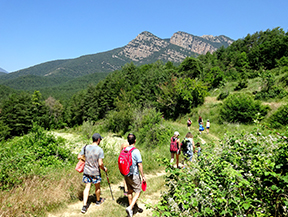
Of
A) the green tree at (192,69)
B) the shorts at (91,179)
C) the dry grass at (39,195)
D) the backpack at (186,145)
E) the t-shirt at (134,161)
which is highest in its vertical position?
the green tree at (192,69)

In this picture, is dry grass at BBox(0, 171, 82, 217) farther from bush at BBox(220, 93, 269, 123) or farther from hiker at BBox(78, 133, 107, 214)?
bush at BBox(220, 93, 269, 123)

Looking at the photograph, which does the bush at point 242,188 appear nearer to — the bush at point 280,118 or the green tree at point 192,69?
the bush at point 280,118

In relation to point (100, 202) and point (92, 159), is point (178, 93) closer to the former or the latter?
point (100, 202)

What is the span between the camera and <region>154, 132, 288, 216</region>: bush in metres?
2.12

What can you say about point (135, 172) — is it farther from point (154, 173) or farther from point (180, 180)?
point (154, 173)

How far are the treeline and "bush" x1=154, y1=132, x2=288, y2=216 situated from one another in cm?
360

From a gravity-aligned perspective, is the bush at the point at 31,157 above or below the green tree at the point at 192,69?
below

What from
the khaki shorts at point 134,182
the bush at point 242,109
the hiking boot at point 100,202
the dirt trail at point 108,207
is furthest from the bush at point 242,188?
the bush at point 242,109

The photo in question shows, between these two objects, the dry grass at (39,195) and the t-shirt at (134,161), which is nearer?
the dry grass at (39,195)

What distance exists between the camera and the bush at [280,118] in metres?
13.9

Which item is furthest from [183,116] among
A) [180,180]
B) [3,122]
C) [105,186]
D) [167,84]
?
[3,122]

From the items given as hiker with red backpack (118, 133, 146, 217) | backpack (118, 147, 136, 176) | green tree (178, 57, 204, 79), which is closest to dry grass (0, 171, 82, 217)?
hiker with red backpack (118, 133, 146, 217)

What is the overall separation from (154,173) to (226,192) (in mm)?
5074

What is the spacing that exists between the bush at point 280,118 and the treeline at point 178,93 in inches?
2.1
